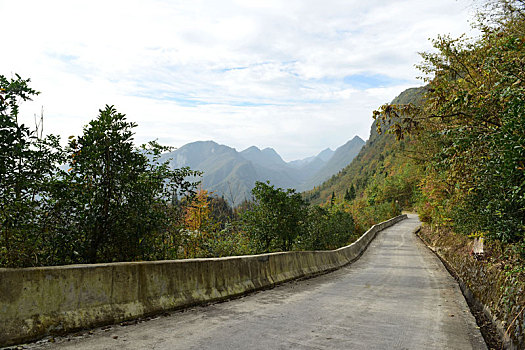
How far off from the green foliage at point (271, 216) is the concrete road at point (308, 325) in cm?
484

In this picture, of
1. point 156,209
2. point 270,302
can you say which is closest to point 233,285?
point 270,302

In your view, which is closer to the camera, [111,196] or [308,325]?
[308,325]

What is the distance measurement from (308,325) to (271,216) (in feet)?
28.8

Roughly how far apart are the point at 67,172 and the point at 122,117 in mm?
1405

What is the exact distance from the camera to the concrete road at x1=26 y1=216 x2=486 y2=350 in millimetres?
4805

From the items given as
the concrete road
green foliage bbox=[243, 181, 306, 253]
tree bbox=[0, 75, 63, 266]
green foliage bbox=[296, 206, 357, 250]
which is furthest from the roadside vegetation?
green foliage bbox=[296, 206, 357, 250]

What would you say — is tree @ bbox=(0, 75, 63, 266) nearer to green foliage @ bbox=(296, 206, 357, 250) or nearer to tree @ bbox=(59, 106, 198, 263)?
tree @ bbox=(59, 106, 198, 263)

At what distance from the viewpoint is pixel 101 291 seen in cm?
539

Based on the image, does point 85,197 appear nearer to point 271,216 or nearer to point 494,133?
point 494,133

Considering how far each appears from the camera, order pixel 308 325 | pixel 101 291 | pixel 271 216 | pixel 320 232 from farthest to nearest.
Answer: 1. pixel 320 232
2. pixel 271 216
3. pixel 308 325
4. pixel 101 291

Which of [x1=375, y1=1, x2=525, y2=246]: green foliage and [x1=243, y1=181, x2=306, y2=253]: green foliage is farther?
[x1=243, y1=181, x2=306, y2=253]: green foliage

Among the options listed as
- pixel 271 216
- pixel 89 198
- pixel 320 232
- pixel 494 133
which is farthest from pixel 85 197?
pixel 320 232

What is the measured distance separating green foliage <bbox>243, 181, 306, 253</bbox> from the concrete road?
484 cm

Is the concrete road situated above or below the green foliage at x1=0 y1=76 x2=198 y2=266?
below
